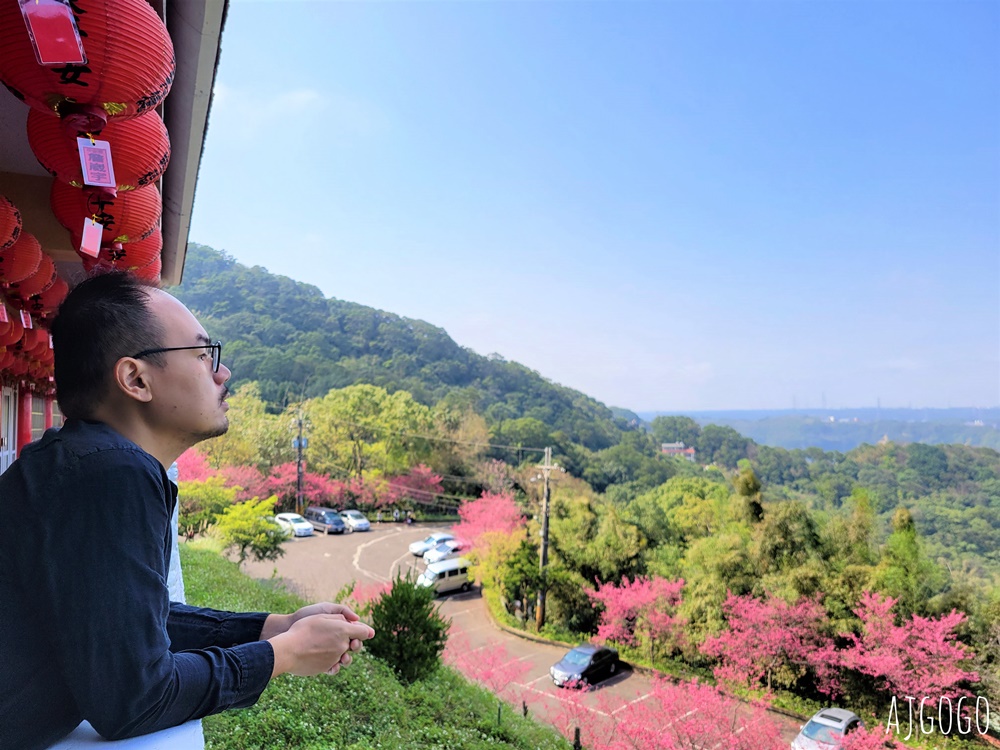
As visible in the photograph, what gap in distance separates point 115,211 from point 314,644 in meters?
2.29

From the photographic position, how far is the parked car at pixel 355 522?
21875 mm

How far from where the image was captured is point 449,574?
16.5m

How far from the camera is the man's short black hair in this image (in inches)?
30.3

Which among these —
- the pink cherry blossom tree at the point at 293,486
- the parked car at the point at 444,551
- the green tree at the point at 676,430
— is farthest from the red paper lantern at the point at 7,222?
the green tree at the point at 676,430

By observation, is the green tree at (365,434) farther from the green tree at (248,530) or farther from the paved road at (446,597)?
the green tree at (248,530)

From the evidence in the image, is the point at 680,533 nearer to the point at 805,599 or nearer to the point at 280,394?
the point at 805,599

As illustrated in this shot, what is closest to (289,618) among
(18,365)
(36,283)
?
(36,283)

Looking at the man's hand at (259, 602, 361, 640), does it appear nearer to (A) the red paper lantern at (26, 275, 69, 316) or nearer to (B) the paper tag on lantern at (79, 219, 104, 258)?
(B) the paper tag on lantern at (79, 219, 104, 258)

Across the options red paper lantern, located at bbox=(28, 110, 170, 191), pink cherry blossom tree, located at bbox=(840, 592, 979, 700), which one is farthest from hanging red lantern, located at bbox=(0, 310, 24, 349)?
pink cherry blossom tree, located at bbox=(840, 592, 979, 700)

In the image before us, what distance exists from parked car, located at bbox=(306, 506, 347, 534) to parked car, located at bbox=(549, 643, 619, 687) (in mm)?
11523

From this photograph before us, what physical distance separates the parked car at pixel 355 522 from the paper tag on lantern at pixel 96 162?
69.7 ft

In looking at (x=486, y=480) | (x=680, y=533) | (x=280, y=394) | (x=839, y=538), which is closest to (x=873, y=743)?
(x=839, y=538)

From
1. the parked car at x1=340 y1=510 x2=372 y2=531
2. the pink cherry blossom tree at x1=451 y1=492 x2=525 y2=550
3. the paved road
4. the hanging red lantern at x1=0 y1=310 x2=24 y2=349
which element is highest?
the hanging red lantern at x1=0 y1=310 x2=24 y2=349

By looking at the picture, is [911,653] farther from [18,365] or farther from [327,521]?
[327,521]
